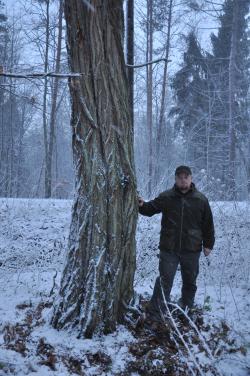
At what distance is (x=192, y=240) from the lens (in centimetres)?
458

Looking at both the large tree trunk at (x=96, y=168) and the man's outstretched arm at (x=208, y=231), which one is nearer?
the large tree trunk at (x=96, y=168)

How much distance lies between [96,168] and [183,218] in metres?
1.33

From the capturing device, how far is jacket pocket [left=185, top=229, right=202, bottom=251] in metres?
4.57

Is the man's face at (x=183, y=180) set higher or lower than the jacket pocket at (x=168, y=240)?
higher

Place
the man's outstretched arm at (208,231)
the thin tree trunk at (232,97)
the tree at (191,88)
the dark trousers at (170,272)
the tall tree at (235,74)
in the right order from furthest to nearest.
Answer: the tree at (191,88) < the tall tree at (235,74) < the thin tree trunk at (232,97) < the man's outstretched arm at (208,231) < the dark trousers at (170,272)

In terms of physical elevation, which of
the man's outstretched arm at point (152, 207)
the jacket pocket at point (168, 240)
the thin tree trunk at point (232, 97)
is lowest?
the jacket pocket at point (168, 240)

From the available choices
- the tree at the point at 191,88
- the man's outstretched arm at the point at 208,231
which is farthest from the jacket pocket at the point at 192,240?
the tree at the point at 191,88

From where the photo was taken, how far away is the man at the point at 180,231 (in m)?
4.58

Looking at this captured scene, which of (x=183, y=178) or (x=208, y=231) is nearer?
(x=183, y=178)

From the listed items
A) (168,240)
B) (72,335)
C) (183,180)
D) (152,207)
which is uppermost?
(183,180)

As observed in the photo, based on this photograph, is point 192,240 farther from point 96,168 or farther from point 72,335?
point 72,335

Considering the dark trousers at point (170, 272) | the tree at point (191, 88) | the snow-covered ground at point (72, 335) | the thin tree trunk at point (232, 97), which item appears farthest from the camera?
the tree at point (191, 88)

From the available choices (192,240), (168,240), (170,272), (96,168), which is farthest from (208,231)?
(96,168)

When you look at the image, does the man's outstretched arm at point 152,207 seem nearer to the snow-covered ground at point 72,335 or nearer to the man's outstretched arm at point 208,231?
the man's outstretched arm at point 208,231
